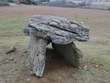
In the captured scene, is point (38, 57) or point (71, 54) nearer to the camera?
point (38, 57)

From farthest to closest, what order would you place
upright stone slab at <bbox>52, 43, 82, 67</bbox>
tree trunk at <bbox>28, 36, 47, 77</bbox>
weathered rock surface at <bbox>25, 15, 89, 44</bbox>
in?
1. upright stone slab at <bbox>52, 43, 82, 67</bbox>
2. tree trunk at <bbox>28, 36, 47, 77</bbox>
3. weathered rock surface at <bbox>25, 15, 89, 44</bbox>

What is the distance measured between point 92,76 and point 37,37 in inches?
73.7

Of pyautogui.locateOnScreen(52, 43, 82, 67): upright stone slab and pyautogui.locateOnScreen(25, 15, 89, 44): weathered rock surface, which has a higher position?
pyautogui.locateOnScreen(25, 15, 89, 44): weathered rock surface

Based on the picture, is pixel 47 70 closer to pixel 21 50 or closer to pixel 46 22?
pixel 46 22

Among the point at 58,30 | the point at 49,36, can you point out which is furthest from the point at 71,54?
the point at 49,36

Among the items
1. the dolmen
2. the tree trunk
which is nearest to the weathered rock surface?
the dolmen

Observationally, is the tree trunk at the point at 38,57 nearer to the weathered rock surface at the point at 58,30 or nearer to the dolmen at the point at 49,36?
the dolmen at the point at 49,36

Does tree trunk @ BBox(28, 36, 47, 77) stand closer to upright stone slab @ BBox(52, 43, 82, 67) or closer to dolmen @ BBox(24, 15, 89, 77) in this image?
dolmen @ BBox(24, 15, 89, 77)

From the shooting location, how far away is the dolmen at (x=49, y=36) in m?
4.20

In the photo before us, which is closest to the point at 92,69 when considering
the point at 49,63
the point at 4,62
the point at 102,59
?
the point at 102,59

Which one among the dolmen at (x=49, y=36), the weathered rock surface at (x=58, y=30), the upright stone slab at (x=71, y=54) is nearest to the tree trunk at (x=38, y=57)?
the dolmen at (x=49, y=36)

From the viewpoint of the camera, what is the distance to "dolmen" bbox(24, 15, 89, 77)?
4.20 metres

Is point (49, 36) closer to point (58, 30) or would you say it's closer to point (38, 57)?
point (58, 30)

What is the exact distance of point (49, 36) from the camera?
4.18 metres
